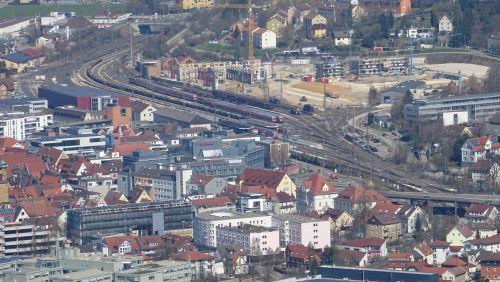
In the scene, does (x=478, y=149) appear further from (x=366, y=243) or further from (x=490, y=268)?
(x=490, y=268)

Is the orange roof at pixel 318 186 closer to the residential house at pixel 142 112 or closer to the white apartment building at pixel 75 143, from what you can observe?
the white apartment building at pixel 75 143

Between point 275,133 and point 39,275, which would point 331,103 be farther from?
point 39,275

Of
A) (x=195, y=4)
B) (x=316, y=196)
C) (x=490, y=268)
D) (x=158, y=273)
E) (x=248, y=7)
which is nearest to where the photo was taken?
(x=158, y=273)

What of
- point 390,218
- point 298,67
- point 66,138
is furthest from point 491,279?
point 298,67

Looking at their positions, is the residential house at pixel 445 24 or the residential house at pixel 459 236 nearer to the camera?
the residential house at pixel 459 236

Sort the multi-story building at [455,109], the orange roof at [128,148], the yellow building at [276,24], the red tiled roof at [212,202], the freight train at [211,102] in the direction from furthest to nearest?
the yellow building at [276,24]
the freight train at [211,102]
the multi-story building at [455,109]
the orange roof at [128,148]
the red tiled roof at [212,202]

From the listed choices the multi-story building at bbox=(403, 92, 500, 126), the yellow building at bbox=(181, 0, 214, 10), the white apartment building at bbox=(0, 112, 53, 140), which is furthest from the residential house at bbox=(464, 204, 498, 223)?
the yellow building at bbox=(181, 0, 214, 10)

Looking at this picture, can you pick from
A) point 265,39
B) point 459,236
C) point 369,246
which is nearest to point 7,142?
point 369,246

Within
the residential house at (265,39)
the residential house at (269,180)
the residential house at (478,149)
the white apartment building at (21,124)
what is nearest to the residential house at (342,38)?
the residential house at (265,39)
